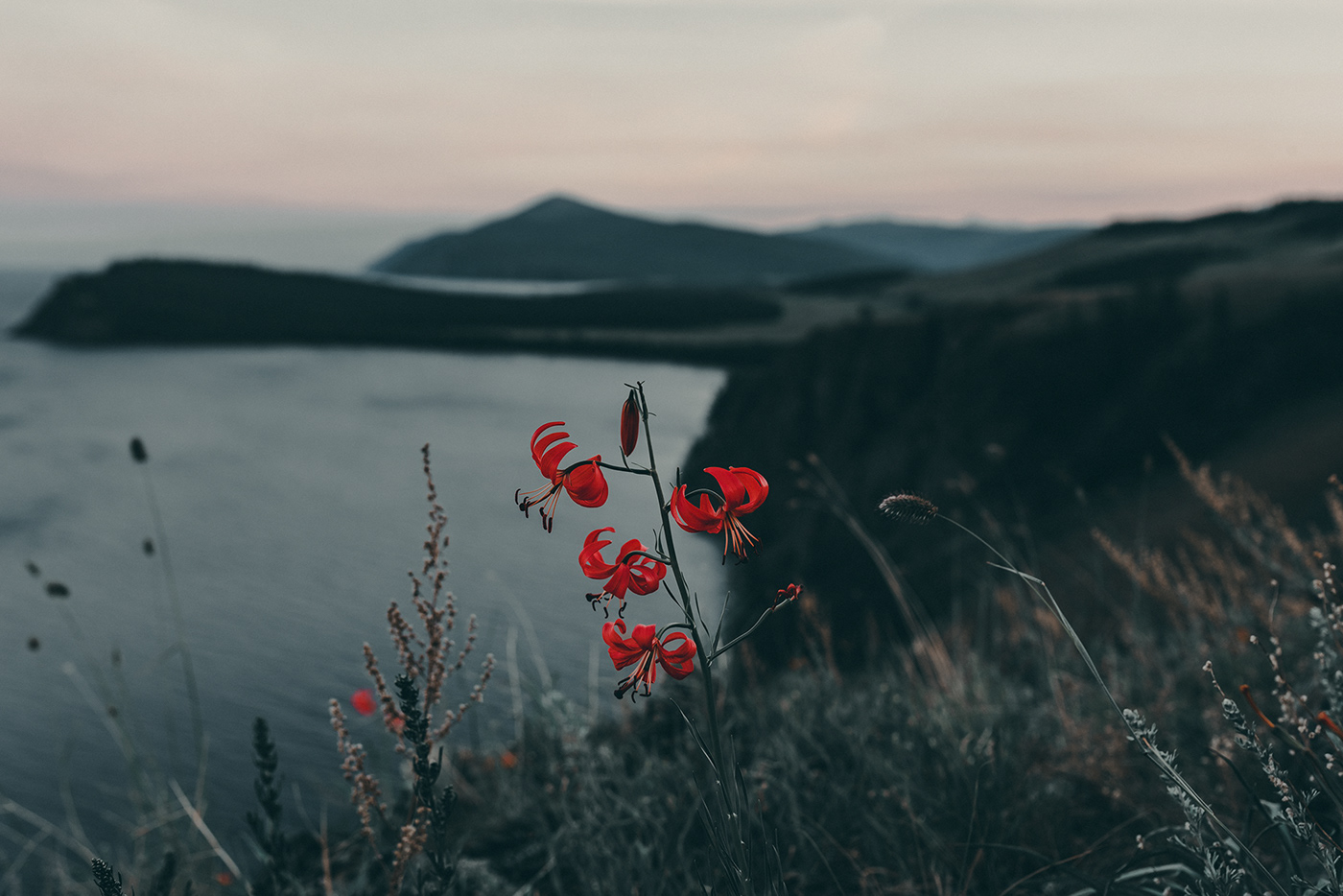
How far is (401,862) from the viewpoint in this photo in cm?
234

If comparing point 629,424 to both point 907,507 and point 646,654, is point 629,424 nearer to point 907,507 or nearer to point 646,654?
point 646,654

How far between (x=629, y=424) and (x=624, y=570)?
26cm

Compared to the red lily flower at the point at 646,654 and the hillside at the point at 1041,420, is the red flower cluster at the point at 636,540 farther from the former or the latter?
the hillside at the point at 1041,420

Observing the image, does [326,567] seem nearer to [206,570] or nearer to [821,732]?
[206,570]

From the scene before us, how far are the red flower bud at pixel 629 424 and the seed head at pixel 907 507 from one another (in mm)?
545

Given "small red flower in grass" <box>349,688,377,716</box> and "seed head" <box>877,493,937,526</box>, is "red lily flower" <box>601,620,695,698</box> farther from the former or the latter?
"small red flower in grass" <box>349,688,377,716</box>

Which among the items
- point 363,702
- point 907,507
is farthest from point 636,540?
point 363,702

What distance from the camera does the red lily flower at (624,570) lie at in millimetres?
1466

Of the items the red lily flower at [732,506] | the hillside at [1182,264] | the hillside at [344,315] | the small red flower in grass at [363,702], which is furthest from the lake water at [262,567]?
the hillside at [344,315]

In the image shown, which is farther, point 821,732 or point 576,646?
point 576,646

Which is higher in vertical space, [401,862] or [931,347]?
[931,347]

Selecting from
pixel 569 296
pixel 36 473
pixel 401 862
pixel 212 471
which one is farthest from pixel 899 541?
pixel 569 296

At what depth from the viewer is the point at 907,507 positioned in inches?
66.4

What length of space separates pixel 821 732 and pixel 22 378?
63.5 m
